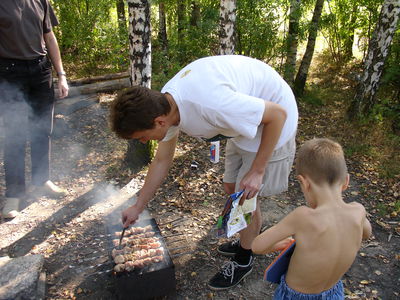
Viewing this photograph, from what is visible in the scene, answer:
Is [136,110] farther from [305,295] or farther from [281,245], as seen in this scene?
[305,295]

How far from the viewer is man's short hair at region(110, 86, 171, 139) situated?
1.99m

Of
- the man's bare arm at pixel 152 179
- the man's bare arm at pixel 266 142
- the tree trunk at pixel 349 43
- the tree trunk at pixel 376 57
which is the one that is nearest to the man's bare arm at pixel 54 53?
the man's bare arm at pixel 152 179

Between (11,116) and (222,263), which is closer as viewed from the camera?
(222,263)

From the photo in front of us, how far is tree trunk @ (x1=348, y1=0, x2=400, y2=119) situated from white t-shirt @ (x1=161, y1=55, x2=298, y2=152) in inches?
174

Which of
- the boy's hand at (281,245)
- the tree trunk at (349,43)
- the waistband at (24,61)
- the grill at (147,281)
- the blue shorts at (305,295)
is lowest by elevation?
the grill at (147,281)

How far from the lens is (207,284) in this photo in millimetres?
2961

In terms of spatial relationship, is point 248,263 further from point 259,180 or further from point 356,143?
point 356,143

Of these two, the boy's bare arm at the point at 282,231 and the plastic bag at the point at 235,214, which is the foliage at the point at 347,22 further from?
the boy's bare arm at the point at 282,231

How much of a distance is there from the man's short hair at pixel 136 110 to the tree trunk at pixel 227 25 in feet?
12.8

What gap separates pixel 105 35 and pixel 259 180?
6901 mm

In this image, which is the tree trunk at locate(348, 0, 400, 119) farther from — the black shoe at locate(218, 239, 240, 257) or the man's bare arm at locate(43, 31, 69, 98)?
the man's bare arm at locate(43, 31, 69, 98)

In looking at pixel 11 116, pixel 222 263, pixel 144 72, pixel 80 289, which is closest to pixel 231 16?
pixel 144 72

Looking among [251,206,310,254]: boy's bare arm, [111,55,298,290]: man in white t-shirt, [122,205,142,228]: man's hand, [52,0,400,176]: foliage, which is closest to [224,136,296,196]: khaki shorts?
[111,55,298,290]: man in white t-shirt

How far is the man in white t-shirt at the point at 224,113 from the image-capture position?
1980mm
